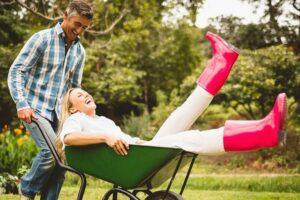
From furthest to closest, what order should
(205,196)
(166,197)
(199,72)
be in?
(199,72) < (205,196) < (166,197)

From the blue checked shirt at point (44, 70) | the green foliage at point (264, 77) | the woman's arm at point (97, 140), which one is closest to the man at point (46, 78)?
the blue checked shirt at point (44, 70)

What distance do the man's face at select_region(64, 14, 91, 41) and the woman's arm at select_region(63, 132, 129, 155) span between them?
76cm

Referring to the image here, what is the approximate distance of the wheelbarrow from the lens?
2.54 metres

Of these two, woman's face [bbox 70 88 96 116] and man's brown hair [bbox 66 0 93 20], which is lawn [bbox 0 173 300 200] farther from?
man's brown hair [bbox 66 0 93 20]

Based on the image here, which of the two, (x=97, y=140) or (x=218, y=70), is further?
(x=218, y=70)

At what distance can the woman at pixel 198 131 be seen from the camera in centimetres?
246

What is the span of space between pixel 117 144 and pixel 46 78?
2.98ft

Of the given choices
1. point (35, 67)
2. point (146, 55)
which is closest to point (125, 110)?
point (146, 55)

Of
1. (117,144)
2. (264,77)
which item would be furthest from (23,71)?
(264,77)

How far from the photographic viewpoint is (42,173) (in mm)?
Result: 3115

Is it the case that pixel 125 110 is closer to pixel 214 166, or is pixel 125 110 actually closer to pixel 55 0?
pixel 214 166

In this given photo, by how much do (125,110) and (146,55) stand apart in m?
1.67

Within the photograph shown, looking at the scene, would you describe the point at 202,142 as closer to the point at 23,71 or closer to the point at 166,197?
the point at 166,197

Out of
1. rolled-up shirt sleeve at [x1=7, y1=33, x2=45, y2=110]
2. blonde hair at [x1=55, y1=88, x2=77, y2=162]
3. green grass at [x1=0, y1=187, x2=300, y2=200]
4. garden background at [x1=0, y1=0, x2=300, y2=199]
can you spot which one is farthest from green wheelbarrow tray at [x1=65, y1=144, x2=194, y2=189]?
garden background at [x1=0, y1=0, x2=300, y2=199]
